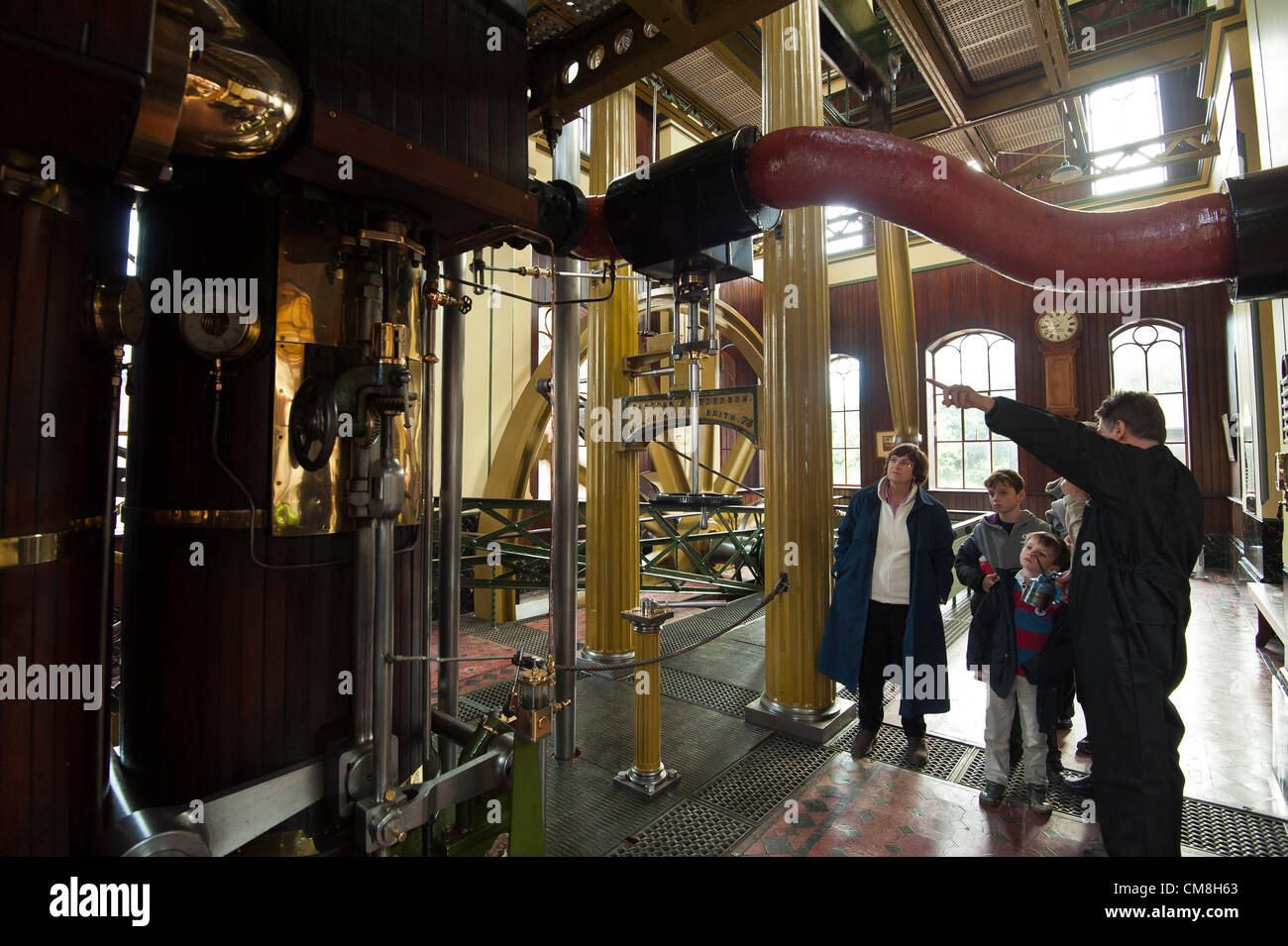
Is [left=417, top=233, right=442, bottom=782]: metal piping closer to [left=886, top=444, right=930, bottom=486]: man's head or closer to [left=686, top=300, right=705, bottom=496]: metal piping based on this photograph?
[left=686, top=300, right=705, bottom=496]: metal piping

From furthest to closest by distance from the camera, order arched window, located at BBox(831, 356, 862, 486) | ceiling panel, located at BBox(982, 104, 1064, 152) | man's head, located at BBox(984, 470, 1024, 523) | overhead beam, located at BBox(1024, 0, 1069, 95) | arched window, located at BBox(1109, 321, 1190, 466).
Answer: arched window, located at BBox(831, 356, 862, 486) < arched window, located at BBox(1109, 321, 1190, 466) < ceiling panel, located at BBox(982, 104, 1064, 152) < overhead beam, located at BBox(1024, 0, 1069, 95) < man's head, located at BBox(984, 470, 1024, 523)

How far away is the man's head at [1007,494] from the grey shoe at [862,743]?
1302mm

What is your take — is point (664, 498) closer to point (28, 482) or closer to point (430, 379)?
point (430, 379)

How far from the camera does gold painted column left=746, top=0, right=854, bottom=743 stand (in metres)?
3.48

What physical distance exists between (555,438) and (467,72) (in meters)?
1.58

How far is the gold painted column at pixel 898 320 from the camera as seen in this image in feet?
20.8

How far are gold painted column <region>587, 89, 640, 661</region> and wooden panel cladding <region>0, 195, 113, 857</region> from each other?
122 inches

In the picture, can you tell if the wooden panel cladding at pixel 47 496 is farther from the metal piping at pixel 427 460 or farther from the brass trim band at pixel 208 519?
the metal piping at pixel 427 460

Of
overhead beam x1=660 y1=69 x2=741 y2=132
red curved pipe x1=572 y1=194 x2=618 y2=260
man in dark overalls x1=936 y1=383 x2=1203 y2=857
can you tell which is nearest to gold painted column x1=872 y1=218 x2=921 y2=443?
overhead beam x1=660 y1=69 x2=741 y2=132

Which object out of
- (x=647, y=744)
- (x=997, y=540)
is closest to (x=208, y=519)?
(x=647, y=744)

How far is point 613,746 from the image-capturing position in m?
3.27

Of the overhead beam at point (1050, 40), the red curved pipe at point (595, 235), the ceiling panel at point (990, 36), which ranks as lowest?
the red curved pipe at point (595, 235)

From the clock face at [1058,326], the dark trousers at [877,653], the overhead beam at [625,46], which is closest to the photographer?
the overhead beam at [625,46]

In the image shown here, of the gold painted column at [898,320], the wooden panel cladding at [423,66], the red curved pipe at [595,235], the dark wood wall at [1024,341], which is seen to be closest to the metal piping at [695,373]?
the red curved pipe at [595,235]
